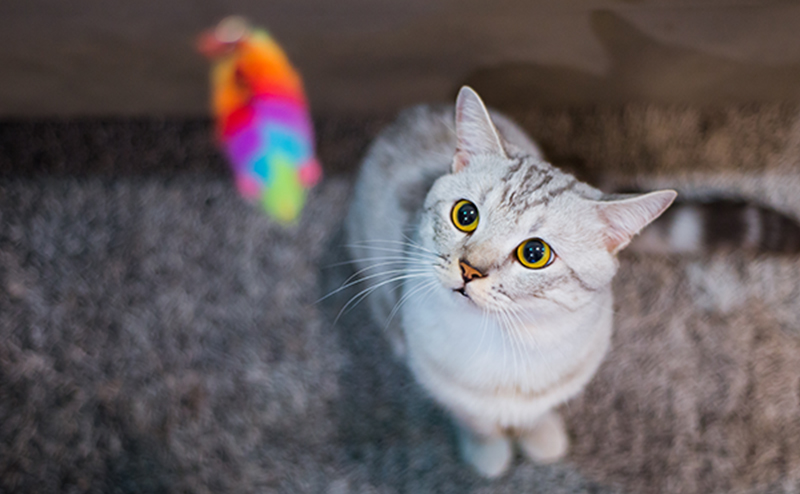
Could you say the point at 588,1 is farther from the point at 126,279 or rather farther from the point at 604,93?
the point at 126,279

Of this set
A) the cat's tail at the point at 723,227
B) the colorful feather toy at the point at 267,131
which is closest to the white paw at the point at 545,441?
the cat's tail at the point at 723,227

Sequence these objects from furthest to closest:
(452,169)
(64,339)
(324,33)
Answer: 1. (64,339)
2. (324,33)
3. (452,169)

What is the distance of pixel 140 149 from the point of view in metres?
1.79

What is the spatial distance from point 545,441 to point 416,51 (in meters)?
1.09

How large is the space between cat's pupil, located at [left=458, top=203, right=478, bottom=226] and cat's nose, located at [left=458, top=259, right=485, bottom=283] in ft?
0.32

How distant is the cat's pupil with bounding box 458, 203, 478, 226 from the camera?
0.95 m

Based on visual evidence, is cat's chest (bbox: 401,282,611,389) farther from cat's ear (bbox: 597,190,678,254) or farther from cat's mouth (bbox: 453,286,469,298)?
cat's ear (bbox: 597,190,678,254)

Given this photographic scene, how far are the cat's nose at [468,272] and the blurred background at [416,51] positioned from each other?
2.46ft

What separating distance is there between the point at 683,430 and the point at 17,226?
80.8 inches

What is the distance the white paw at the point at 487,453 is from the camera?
52.8 inches

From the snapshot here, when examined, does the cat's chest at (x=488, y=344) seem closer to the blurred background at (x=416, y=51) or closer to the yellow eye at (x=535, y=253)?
the yellow eye at (x=535, y=253)

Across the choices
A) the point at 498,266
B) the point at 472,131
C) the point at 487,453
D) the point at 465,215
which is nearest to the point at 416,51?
the point at 472,131

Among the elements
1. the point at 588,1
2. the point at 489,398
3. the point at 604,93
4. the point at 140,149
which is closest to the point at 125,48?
the point at 140,149

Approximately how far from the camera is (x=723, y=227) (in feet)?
4.39
